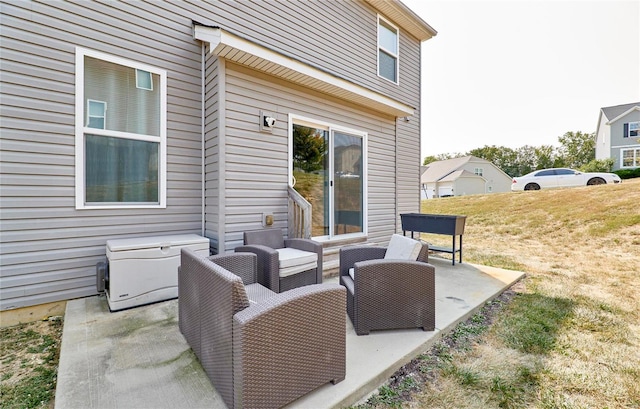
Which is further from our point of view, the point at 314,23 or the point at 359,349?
the point at 314,23

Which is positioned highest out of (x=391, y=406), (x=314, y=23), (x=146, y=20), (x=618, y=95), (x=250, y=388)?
(x=618, y=95)

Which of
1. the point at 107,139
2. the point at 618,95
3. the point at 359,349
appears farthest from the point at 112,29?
the point at 618,95

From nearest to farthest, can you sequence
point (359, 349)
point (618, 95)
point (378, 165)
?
point (359, 349), point (378, 165), point (618, 95)

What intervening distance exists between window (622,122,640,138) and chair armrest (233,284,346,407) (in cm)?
3028

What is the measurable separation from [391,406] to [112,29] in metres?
4.61

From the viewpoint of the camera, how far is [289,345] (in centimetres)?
162

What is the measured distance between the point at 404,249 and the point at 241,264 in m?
1.66

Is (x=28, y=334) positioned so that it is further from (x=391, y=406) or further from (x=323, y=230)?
(x=323, y=230)

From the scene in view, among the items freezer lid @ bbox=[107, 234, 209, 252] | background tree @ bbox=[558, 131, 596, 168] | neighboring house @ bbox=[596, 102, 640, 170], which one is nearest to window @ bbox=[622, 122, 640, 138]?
neighboring house @ bbox=[596, 102, 640, 170]

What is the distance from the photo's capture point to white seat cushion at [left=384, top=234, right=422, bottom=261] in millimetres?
2896

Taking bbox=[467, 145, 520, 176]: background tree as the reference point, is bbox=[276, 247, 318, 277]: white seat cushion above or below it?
below

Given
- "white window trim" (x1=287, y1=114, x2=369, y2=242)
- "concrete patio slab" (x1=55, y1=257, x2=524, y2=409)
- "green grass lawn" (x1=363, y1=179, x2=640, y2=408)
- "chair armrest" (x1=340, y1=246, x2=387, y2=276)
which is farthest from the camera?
"white window trim" (x1=287, y1=114, x2=369, y2=242)

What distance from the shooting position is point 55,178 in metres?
3.03

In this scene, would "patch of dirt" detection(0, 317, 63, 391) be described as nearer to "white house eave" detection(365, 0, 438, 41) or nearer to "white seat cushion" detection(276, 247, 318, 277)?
"white seat cushion" detection(276, 247, 318, 277)
